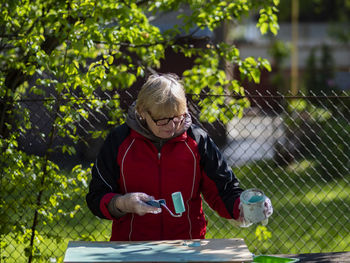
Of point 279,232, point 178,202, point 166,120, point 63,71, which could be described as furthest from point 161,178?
point 279,232

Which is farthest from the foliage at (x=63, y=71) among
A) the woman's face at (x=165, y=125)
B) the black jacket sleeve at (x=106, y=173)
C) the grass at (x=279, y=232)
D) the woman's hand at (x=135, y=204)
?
the woman's hand at (x=135, y=204)

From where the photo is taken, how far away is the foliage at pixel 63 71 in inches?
158

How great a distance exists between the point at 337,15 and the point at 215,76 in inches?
1031

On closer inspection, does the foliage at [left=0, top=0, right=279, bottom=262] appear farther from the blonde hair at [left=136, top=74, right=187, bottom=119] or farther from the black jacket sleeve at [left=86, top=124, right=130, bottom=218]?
the blonde hair at [left=136, top=74, right=187, bottom=119]

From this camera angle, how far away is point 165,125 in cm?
273

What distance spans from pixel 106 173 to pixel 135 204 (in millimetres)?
264

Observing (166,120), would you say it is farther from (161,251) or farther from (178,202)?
(161,251)

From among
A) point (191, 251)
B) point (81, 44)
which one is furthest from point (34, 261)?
point (191, 251)

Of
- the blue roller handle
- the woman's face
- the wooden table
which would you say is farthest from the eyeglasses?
the wooden table

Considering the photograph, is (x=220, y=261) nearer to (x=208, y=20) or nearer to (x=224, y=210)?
(x=224, y=210)

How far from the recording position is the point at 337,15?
29734 millimetres

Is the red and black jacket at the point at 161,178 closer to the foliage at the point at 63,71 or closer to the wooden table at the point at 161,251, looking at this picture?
the wooden table at the point at 161,251

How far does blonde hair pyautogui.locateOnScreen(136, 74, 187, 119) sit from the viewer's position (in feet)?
8.75

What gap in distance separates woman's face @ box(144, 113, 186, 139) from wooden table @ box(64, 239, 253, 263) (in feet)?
1.48
